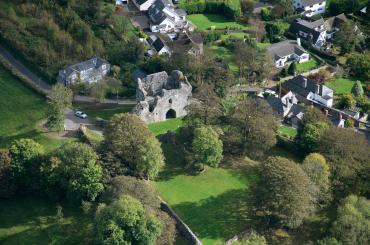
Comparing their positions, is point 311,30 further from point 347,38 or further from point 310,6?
point 310,6

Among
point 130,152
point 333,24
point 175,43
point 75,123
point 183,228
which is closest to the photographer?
point 183,228

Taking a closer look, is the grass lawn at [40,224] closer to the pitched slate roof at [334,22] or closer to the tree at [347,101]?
the tree at [347,101]

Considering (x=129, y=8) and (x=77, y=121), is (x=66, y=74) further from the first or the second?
(x=129, y=8)

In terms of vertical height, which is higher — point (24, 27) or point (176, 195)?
point (24, 27)

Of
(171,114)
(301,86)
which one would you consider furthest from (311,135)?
(301,86)

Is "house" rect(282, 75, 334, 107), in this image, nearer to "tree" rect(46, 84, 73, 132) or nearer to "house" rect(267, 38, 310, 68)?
"house" rect(267, 38, 310, 68)

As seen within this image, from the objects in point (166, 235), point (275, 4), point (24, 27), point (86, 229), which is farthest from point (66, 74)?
point (275, 4)
